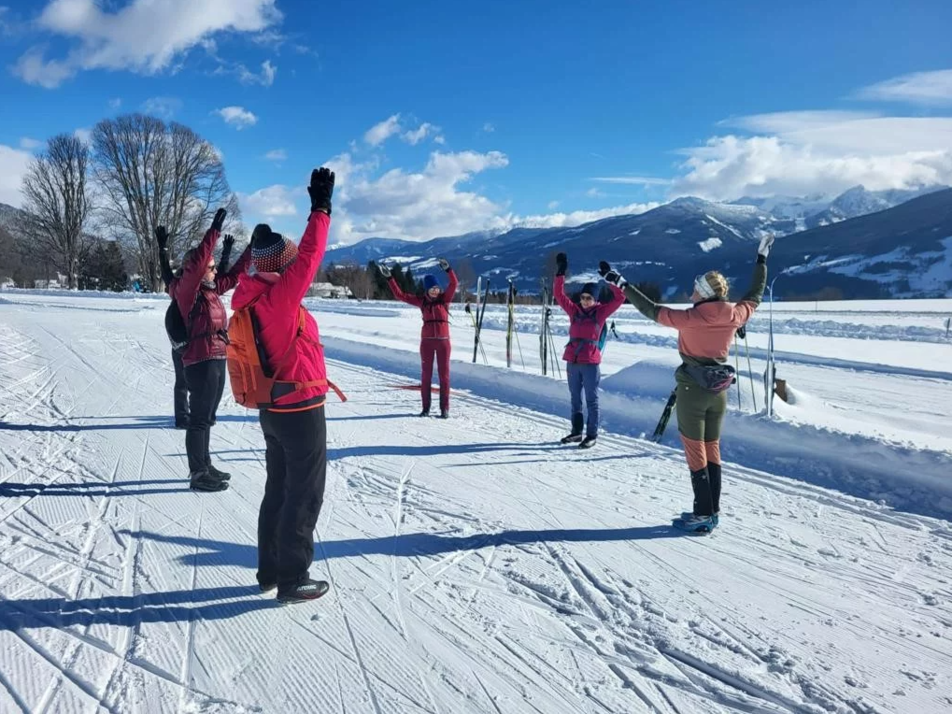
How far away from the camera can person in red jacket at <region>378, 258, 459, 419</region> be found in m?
7.68

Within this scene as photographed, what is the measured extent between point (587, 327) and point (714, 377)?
228 cm

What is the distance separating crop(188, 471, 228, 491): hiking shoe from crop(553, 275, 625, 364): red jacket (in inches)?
145

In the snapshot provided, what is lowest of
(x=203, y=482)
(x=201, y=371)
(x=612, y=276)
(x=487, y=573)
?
(x=487, y=573)

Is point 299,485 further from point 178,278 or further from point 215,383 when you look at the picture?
point 178,278

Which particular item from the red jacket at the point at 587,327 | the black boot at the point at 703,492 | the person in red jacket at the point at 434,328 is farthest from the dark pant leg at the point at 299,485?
the person in red jacket at the point at 434,328

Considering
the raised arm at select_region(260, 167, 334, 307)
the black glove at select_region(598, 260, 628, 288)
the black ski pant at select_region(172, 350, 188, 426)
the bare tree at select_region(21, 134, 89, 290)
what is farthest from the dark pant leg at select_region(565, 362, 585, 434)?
the bare tree at select_region(21, 134, 89, 290)

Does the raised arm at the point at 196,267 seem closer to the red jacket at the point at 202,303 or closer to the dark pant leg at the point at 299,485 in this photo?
the red jacket at the point at 202,303

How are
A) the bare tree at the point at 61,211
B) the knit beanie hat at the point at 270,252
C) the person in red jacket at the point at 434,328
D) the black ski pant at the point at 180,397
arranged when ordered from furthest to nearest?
the bare tree at the point at 61,211 < the person in red jacket at the point at 434,328 < the black ski pant at the point at 180,397 < the knit beanie hat at the point at 270,252

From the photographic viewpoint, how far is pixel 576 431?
6859 millimetres

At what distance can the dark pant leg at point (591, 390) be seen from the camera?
6531mm

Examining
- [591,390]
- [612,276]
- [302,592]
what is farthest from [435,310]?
[302,592]

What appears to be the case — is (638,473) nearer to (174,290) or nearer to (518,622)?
(518,622)

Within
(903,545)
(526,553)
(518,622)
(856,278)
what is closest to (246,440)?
(526,553)

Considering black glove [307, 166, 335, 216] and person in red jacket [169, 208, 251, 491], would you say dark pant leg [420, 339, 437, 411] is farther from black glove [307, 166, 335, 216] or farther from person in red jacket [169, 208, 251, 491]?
black glove [307, 166, 335, 216]
